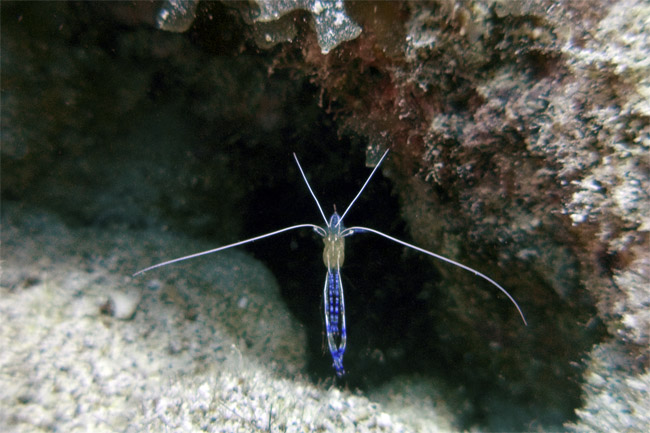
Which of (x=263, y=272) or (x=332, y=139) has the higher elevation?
(x=332, y=139)

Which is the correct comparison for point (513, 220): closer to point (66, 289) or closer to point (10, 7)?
point (66, 289)

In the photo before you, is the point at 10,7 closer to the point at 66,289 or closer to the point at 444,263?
the point at 66,289

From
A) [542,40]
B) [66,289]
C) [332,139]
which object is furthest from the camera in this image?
[332,139]

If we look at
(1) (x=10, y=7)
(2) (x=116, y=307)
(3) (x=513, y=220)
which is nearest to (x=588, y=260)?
(3) (x=513, y=220)

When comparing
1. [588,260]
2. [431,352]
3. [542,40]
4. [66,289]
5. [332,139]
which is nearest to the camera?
[542,40]

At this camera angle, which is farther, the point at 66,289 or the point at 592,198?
the point at 66,289

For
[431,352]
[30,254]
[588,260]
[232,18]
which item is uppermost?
[232,18]

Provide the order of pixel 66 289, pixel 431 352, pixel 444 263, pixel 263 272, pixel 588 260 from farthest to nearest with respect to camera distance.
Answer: pixel 263 272 → pixel 431 352 → pixel 444 263 → pixel 66 289 → pixel 588 260

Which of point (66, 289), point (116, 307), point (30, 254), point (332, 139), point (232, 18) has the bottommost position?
point (116, 307)

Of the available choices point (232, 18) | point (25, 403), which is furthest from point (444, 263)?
point (25, 403)
